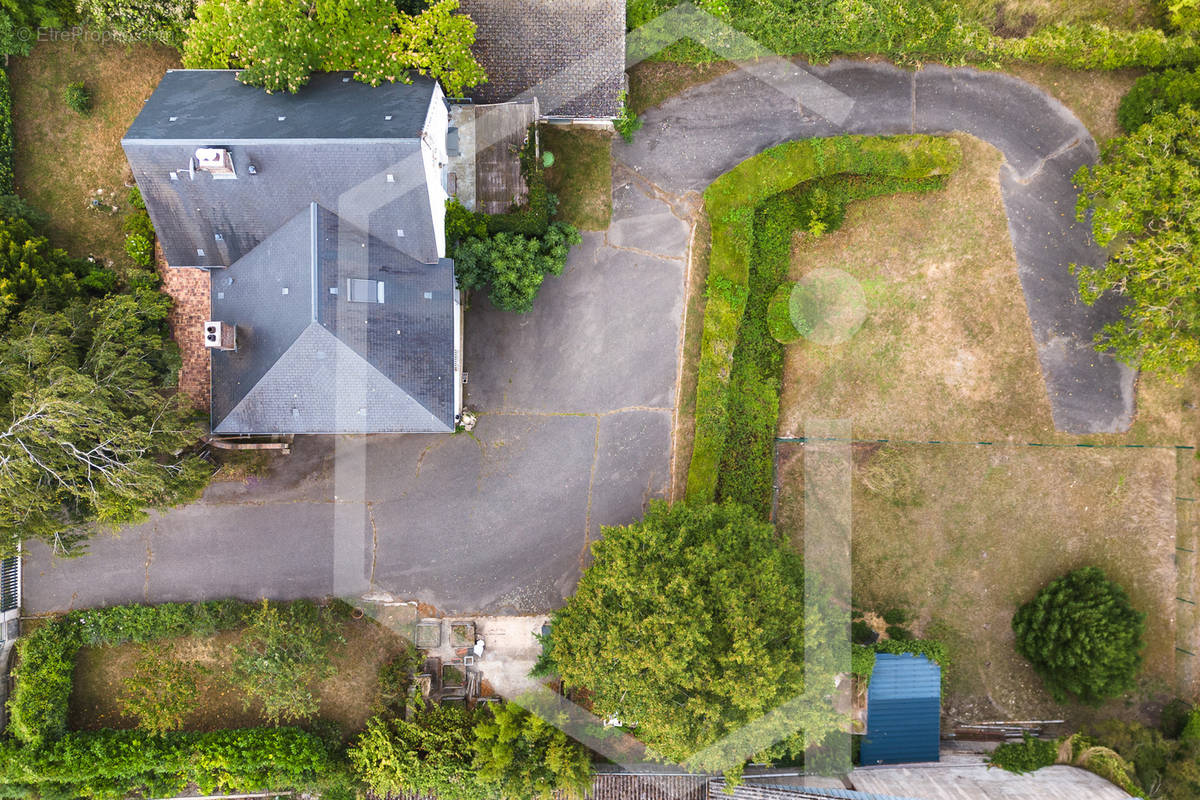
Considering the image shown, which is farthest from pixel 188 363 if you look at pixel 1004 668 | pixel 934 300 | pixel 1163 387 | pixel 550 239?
pixel 1163 387

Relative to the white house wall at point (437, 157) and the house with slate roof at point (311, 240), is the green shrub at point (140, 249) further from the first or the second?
the white house wall at point (437, 157)

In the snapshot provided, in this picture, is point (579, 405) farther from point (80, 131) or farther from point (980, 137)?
point (80, 131)

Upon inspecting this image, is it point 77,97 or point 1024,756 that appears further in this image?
point 77,97

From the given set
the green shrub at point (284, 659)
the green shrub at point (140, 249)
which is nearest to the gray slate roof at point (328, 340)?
the green shrub at point (140, 249)

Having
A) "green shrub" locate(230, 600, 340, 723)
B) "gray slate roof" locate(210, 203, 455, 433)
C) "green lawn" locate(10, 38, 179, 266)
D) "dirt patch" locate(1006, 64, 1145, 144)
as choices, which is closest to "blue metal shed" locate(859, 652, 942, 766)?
"gray slate roof" locate(210, 203, 455, 433)

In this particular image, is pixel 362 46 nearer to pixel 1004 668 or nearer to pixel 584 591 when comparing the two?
pixel 584 591

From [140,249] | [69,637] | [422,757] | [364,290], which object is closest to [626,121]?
[364,290]
